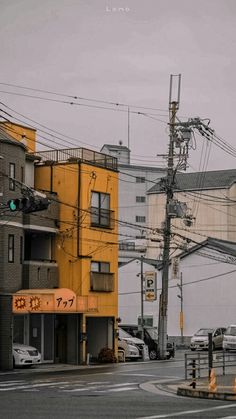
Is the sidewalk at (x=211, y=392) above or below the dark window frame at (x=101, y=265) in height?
below

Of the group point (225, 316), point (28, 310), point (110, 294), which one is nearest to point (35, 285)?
point (28, 310)

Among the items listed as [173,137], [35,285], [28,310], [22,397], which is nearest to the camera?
[22,397]

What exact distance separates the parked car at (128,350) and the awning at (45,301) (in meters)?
7.56

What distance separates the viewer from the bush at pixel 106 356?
48.8m

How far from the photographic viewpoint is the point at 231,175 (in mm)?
103312

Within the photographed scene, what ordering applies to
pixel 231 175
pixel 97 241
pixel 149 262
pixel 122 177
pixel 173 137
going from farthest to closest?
pixel 122 177 < pixel 231 175 < pixel 149 262 < pixel 173 137 < pixel 97 241

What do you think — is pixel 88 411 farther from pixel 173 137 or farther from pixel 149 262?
pixel 149 262

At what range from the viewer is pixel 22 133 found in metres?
52.0

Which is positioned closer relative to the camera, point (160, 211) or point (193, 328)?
point (193, 328)

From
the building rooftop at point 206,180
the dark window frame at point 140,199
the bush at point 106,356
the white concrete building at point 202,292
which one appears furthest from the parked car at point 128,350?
the dark window frame at point 140,199

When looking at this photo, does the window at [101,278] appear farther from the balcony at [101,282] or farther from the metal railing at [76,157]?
the metal railing at [76,157]

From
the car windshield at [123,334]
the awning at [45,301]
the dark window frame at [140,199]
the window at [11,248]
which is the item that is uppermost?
the dark window frame at [140,199]

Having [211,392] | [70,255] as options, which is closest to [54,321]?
[70,255]

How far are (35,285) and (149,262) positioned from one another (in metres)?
35.4
